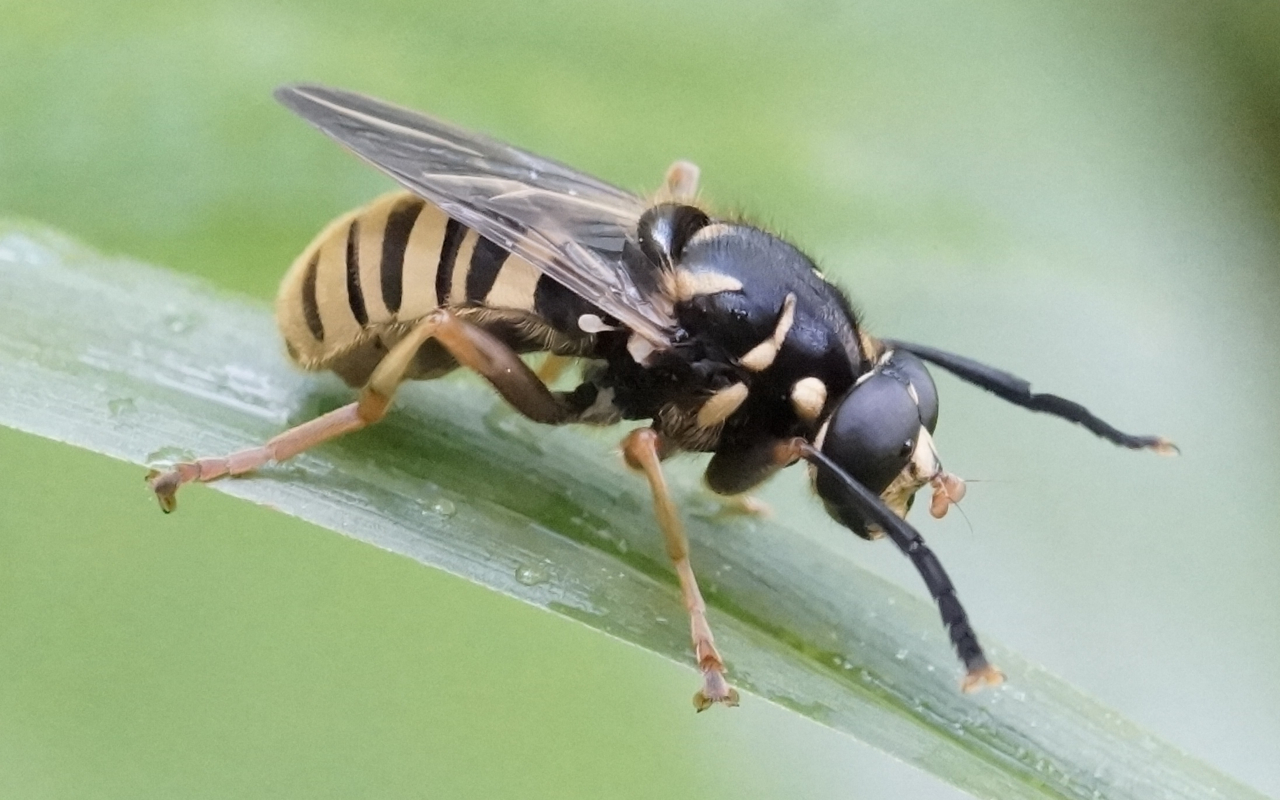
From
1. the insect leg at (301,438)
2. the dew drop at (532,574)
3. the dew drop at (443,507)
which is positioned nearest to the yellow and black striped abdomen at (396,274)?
the insect leg at (301,438)

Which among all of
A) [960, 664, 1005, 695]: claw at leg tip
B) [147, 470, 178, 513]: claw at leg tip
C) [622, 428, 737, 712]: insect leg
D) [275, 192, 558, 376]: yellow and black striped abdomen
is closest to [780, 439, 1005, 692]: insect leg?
[960, 664, 1005, 695]: claw at leg tip

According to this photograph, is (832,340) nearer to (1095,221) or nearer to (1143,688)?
(1143,688)

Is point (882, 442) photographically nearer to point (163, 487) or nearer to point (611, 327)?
point (611, 327)

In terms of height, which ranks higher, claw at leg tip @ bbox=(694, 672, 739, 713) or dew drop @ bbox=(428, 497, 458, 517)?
dew drop @ bbox=(428, 497, 458, 517)

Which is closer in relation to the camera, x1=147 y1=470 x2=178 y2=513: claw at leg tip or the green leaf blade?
the green leaf blade

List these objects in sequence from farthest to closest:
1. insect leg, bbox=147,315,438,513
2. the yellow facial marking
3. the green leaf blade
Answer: the yellow facial marking → insect leg, bbox=147,315,438,513 → the green leaf blade

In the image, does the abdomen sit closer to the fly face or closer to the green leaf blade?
the green leaf blade

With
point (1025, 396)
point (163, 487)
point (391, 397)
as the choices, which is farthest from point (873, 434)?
point (163, 487)
